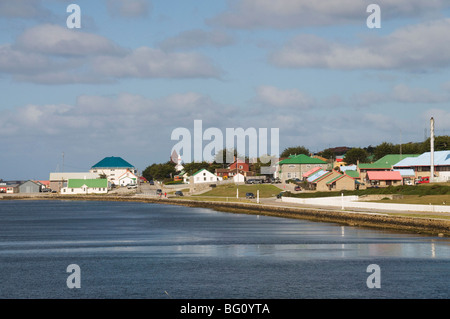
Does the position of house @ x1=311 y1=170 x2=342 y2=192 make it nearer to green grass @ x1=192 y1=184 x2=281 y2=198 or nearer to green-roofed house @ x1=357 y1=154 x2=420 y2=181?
green grass @ x1=192 y1=184 x2=281 y2=198

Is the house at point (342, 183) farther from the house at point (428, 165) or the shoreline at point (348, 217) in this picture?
the shoreline at point (348, 217)

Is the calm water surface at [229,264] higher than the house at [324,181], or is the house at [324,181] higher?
the house at [324,181]

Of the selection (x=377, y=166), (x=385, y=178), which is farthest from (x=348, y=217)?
(x=377, y=166)

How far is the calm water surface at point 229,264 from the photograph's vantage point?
34.8m

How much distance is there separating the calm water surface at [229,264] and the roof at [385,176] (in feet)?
214

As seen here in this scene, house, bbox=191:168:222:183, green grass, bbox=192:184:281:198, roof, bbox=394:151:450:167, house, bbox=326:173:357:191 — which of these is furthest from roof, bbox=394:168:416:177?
house, bbox=191:168:222:183

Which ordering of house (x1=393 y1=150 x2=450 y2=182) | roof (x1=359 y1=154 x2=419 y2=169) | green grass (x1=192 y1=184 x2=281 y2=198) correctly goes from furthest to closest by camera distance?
roof (x1=359 y1=154 x2=419 y2=169)
green grass (x1=192 y1=184 x2=281 y2=198)
house (x1=393 y1=150 x2=450 y2=182)

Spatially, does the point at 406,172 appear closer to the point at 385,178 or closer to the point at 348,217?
the point at 385,178

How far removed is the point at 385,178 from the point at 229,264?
94542 millimetres

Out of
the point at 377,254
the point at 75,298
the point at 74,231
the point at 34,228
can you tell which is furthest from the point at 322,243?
the point at 34,228

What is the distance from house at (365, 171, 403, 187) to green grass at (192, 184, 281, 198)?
20178 millimetres

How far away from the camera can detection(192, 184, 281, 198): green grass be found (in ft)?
461

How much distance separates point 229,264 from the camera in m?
44.0

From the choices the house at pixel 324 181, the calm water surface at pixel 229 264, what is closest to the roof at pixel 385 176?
the house at pixel 324 181
